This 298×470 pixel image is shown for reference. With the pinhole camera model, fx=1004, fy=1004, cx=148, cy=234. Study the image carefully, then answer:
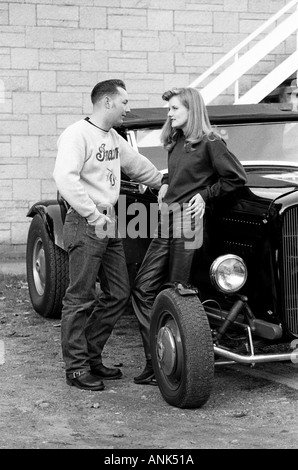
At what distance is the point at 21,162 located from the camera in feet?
37.4

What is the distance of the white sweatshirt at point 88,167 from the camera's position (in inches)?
230

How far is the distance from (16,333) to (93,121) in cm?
224

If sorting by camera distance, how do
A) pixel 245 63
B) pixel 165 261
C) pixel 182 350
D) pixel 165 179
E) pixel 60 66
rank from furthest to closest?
pixel 60 66 < pixel 245 63 < pixel 165 179 < pixel 165 261 < pixel 182 350

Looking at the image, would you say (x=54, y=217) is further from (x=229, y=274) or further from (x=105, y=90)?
(x=229, y=274)

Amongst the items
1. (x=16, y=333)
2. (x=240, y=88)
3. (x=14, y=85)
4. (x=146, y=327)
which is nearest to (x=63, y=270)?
(x=16, y=333)

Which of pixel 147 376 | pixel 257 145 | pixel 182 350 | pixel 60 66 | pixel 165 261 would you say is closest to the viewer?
pixel 182 350

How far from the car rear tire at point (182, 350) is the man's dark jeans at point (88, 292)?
0.47 metres

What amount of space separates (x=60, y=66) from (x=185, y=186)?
229 inches

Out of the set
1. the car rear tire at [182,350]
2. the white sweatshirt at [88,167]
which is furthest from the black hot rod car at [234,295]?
the white sweatshirt at [88,167]

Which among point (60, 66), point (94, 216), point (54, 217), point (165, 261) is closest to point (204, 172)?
point (165, 261)

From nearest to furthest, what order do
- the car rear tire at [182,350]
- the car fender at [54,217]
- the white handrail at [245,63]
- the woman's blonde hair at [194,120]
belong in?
the car rear tire at [182,350] → the woman's blonde hair at [194,120] → the car fender at [54,217] → the white handrail at [245,63]

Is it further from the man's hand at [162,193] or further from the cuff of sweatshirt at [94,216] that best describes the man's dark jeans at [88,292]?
the man's hand at [162,193]

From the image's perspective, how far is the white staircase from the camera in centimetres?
1106

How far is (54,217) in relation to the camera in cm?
806
